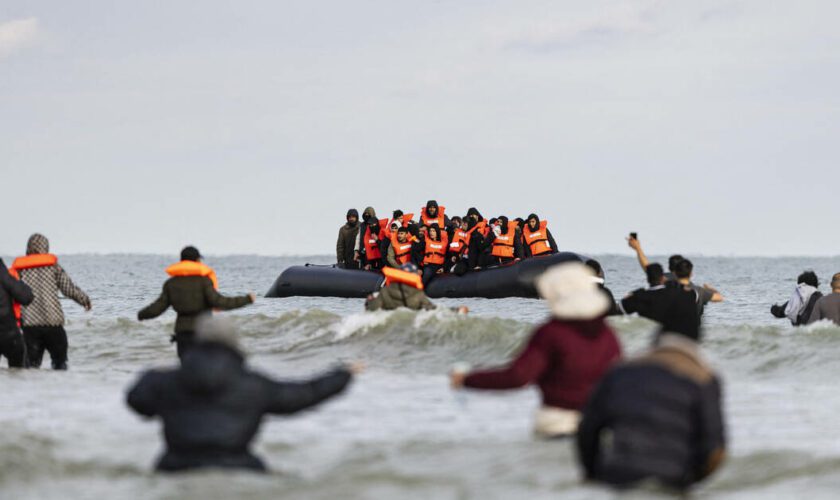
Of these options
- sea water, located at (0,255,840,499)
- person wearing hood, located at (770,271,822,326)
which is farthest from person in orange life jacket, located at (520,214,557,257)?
person wearing hood, located at (770,271,822,326)

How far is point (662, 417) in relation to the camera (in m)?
Answer: 4.92

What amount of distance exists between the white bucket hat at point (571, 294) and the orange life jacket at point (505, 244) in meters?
21.1

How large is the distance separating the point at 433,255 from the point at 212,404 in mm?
21280

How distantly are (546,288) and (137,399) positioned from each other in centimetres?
194

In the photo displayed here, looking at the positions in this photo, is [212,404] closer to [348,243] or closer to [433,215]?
A: [433,215]

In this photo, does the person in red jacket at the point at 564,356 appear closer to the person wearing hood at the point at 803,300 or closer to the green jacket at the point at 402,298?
the green jacket at the point at 402,298

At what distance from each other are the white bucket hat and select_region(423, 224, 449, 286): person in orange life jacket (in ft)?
67.2

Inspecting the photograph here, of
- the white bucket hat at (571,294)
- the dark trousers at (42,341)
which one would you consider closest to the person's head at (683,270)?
the white bucket hat at (571,294)

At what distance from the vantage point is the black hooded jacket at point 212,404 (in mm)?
5430

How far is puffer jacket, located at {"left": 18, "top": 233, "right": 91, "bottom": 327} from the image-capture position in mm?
12414

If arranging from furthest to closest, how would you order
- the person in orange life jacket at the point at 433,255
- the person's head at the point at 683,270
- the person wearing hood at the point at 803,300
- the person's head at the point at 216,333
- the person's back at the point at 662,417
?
the person in orange life jacket at the point at 433,255
the person wearing hood at the point at 803,300
the person's head at the point at 683,270
the person's head at the point at 216,333
the person's back at the point at 662,417

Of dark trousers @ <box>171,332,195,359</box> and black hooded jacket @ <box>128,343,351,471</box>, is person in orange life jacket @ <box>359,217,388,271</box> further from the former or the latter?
black hooded jacket @ <box>128,343,351,471</box>

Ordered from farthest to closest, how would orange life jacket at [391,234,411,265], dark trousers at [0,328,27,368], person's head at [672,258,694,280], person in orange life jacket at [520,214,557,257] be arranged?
person in orange life jacket at [520,214,557,257] < orange life jacket at [391,234,411,265] < dark trousers at [0,328,27,368] < person's head at [672,258,694,280]

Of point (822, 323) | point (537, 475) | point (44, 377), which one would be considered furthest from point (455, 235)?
point (537, 475)
